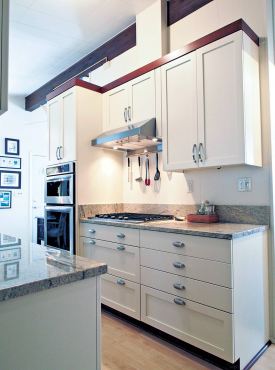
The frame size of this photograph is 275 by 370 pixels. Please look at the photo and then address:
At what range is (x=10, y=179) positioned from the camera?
5.01 meters

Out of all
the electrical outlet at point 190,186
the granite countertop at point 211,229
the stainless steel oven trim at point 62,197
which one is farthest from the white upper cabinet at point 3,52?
the stainless steel oven trim at point 62,197

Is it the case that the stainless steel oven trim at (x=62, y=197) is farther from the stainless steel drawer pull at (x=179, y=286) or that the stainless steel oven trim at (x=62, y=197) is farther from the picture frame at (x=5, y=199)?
the picture frame at (x=5, y=199)

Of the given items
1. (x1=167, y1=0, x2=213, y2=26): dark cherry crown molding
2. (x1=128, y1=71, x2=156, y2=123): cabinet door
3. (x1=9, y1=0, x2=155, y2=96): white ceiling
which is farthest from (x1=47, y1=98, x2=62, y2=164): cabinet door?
(x1=167, y1=0, x2=213, y2=26): dark cherry crown molding

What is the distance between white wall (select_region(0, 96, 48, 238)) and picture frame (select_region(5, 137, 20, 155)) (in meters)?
0.07

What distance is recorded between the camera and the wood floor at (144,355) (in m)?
1.84

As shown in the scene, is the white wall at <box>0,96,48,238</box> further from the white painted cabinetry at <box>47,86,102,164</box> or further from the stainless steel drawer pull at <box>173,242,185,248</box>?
the stainless steel drawer pull at <box>173,242,185,248</box>

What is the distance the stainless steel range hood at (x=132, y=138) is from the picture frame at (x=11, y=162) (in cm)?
260

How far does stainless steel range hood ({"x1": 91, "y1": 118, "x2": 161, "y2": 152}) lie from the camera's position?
8.36 ft

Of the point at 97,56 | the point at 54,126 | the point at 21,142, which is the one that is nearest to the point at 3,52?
the point at 54,126

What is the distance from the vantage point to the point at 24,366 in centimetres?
78

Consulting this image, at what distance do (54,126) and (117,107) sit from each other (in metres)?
0.87

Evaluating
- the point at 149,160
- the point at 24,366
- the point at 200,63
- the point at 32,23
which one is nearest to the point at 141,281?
the point at 149,160

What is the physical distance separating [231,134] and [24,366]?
6.04ft

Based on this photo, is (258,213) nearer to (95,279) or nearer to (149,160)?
(149,160)
